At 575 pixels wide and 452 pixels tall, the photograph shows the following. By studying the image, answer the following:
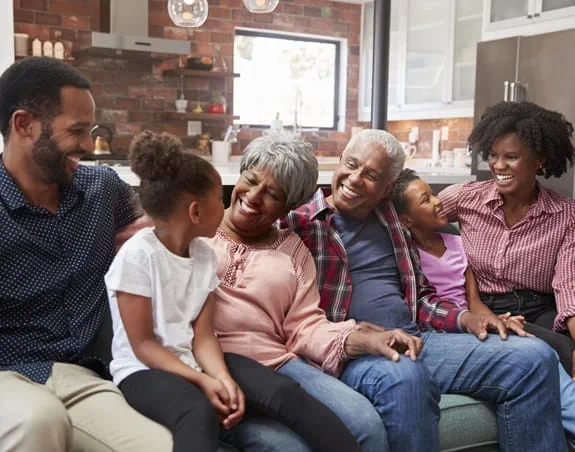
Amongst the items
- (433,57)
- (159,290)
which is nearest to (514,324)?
(159,290)

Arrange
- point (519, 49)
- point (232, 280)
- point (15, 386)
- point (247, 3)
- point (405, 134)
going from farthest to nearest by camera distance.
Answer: point (405, 134) < point (519, 49) < point (247, 3) < point (232, 280) < point (15, 386)

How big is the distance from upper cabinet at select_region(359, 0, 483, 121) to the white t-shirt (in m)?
4.62

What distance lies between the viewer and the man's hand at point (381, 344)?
1.85 metres

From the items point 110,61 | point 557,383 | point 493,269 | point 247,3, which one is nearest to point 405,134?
point 110,61

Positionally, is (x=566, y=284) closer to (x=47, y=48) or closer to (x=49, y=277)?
(x=49, y=277)

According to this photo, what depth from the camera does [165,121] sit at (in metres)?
6.19

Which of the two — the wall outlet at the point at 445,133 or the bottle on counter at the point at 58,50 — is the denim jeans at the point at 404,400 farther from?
the wall outlet at the point at 445,133

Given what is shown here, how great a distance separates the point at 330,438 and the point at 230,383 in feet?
0.80

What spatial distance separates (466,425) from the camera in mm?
1972

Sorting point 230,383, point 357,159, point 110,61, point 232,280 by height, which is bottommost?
point 230,383

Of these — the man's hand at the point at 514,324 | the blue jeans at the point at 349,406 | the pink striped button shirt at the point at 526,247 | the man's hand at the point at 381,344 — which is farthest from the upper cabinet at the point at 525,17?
the blue jeans at the point at 349,406

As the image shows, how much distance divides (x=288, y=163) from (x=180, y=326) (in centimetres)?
54

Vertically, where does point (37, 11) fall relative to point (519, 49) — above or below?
above

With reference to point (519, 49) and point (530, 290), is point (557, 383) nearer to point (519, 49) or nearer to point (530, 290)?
point (530, 290)
